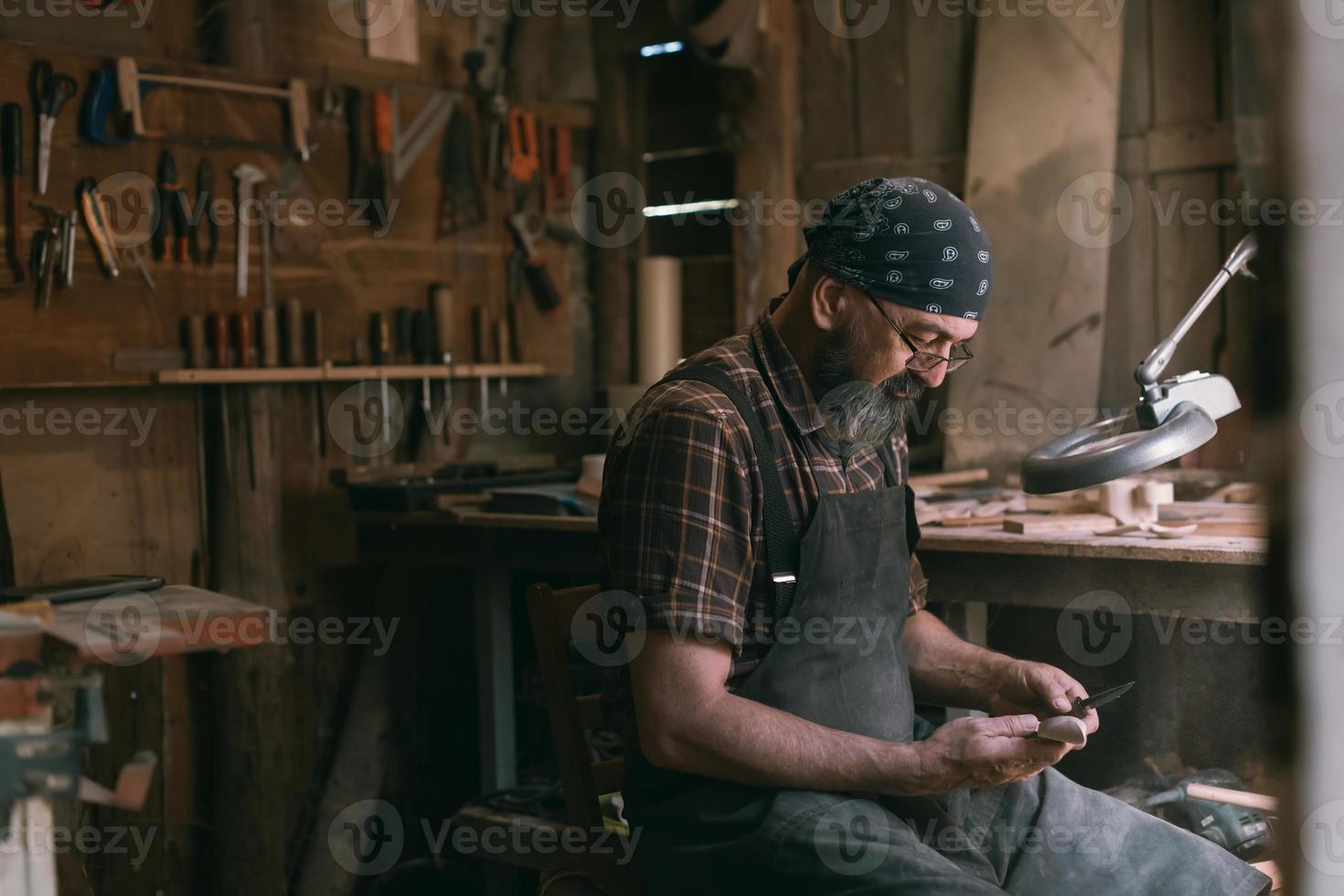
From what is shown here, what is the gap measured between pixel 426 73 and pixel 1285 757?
4049mm

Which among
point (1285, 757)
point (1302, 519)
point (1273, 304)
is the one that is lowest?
point (1285, 757)

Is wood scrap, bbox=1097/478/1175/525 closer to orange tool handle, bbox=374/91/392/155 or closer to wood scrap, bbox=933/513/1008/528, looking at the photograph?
wood scrap, bbox=933/513/1008/528

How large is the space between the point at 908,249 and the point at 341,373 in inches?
90.1

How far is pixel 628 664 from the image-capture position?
6.66ft

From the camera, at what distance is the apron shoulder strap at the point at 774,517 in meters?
2.06

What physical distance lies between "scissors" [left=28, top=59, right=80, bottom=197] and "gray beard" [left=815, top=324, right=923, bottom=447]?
229 centimetres

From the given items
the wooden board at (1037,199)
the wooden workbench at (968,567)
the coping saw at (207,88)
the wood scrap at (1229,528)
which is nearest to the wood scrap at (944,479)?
the wooden board at (1037,199)

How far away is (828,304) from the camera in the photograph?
216 cm

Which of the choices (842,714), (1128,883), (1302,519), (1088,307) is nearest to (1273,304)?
(1302,519)

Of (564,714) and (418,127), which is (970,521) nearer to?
(564,714)

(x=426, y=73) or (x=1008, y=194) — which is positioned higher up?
(x=426, y=73)

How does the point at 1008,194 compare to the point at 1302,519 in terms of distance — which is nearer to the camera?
the point at 1302,519

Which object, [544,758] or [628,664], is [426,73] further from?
[628,664]

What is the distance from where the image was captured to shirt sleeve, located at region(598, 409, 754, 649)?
191 cm
